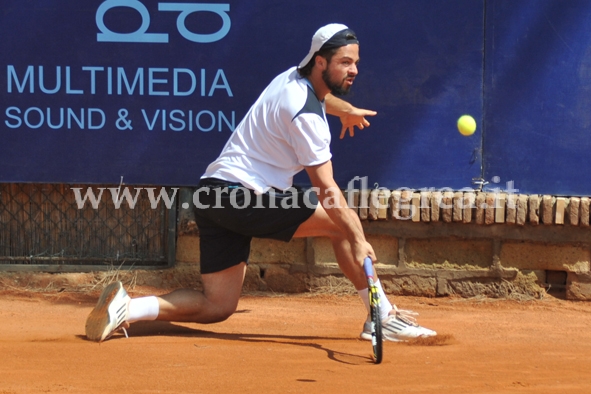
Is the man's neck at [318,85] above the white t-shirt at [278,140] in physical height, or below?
above

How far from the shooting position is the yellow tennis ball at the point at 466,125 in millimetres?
5641

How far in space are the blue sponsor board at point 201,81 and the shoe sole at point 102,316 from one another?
166 centimetres

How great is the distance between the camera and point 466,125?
5.64 metres

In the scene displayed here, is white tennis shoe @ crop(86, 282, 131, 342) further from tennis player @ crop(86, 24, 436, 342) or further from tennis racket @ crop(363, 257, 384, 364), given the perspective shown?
tennis racket @ crop(363, 257, 384, 364)

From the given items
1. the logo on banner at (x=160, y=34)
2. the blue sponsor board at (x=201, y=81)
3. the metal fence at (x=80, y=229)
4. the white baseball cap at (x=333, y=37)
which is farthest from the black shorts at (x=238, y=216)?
the logo on banner at (x=160, y=34)

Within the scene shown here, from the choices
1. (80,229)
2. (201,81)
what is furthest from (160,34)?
(80,229)

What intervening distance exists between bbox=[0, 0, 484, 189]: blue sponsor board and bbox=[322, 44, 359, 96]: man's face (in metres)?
1.51

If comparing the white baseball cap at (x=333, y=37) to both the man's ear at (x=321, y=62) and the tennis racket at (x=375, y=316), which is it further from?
the tennis racket at (x=375, y=316)

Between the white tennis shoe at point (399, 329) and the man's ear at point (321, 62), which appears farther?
the white tennis shoe at point (399, 329)

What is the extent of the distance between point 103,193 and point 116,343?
1.89 metres

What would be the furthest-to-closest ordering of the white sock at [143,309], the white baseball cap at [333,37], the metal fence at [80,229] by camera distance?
the metal fence at [80,229] → the white sock at [143,309] → the white baseball cap at [333,37]

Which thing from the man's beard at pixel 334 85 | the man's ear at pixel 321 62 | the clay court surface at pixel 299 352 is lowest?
the clay court surface at pixel 299 352

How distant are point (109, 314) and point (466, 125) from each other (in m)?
2.73

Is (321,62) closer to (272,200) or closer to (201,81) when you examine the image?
(272,200)
